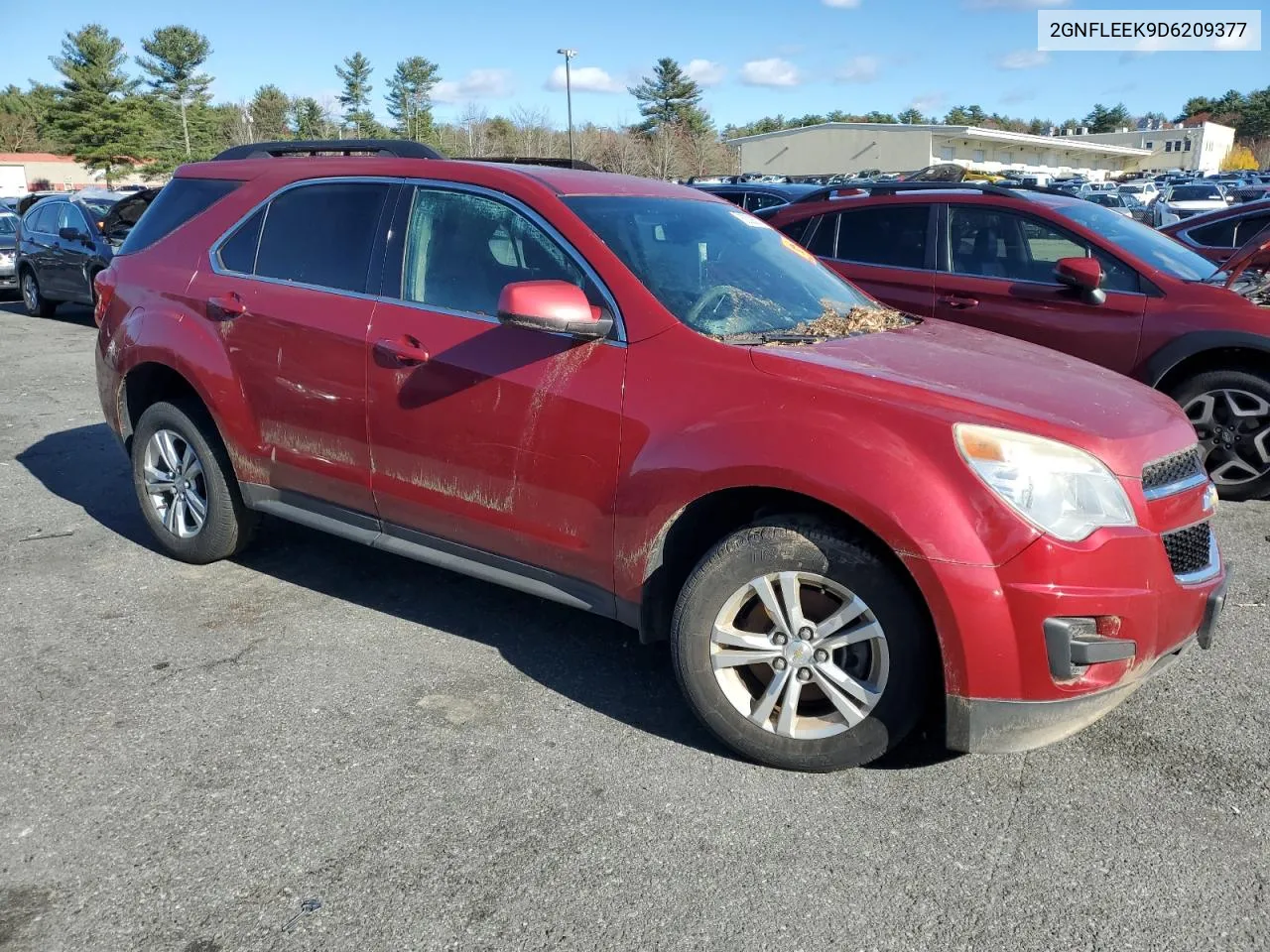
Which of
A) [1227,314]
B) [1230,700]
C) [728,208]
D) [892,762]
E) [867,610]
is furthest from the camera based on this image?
[1227,314]

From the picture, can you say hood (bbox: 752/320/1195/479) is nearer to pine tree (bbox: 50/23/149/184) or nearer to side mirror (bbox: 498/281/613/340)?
side mirror (bbox: 498/281/613/340)

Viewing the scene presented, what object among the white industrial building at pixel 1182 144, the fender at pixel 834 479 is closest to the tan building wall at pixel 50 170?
the fender at pixel 834 479

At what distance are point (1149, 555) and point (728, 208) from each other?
237 centimetres

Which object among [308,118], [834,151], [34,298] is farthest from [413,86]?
[34,298]

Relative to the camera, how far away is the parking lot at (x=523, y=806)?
2494 mm

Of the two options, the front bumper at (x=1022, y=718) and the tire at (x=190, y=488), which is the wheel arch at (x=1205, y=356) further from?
the tire at (x=190, y=488)

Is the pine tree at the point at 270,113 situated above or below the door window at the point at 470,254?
above

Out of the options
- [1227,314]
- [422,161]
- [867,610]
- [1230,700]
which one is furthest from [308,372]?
[1227,314]

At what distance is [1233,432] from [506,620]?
4.36m

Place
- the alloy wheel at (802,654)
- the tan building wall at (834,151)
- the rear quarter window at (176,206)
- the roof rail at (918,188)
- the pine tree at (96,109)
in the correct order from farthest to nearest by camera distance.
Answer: the tan building wall at (834,151) → the pine tree at (96,109) → the roof rail at (918,188) → the rear quarter window at (176,206) → the alloy wheel at (802,654)

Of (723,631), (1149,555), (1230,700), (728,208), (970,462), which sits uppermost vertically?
(728,208)

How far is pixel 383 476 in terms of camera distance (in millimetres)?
3959

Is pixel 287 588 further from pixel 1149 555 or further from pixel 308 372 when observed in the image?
pixel 1149 555

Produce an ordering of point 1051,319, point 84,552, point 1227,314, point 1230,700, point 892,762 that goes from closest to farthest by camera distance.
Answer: point 892,762
point 1230,700
point 84,552
point 1227,314
point 1051,319
